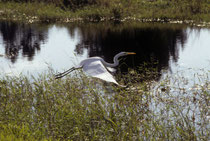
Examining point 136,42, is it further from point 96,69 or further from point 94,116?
point 94,116

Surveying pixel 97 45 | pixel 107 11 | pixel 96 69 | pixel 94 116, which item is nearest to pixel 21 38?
pixel 97 45

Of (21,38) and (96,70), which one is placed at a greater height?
(21,38)

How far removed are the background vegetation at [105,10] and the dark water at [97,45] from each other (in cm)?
180

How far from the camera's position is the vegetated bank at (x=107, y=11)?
19844 millimetres

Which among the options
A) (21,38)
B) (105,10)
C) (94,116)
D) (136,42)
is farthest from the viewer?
(105,10)

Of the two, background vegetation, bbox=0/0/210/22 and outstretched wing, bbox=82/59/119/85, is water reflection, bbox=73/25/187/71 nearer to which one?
outstretched wing, bbox=82/59/119/85

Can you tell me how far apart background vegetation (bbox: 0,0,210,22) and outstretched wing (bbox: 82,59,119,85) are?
12608mm

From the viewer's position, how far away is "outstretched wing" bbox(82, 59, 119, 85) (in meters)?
6.96

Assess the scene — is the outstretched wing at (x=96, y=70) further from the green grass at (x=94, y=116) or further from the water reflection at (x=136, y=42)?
the water reflection at (x=136, y=42)

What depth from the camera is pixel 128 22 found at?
19.9 metres

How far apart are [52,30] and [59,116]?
12.7m

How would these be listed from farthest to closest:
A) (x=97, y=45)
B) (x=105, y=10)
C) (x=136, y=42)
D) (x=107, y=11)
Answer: (x=105, y=10)
(x=107, y=11)
(x=136, y=42)
(x=97, y=45)

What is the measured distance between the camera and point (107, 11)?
20.7m

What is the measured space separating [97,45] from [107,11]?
7.93 meters
